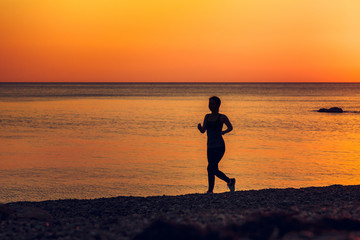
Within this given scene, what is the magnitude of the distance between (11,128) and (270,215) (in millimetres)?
31856

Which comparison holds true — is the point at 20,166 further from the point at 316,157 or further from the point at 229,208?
the point at 316,157

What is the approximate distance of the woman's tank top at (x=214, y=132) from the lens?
10.5m

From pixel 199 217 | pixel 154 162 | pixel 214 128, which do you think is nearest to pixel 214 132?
pixel 214 128

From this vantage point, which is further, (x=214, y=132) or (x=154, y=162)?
(x=154, y=162)

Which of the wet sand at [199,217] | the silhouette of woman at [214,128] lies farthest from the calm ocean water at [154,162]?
the silhouette of woman at [214,128]

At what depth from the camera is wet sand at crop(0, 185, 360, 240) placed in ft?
21.0

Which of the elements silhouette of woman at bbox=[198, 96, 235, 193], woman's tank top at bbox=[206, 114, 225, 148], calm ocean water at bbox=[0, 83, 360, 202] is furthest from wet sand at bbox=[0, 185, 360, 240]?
calm ocean water at bbox=[0, 83, 360, 202]

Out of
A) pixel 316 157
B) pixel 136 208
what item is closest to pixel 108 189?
pixel 136 208

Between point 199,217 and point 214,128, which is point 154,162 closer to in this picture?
point 214,128

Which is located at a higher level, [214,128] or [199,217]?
[214,128]

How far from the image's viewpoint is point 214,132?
34.7ft

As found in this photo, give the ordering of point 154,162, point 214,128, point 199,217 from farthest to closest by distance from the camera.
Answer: point 154,162, point 214,128, point 199,217

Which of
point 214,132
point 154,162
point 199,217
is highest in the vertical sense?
point 214,132

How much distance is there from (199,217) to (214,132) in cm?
320
